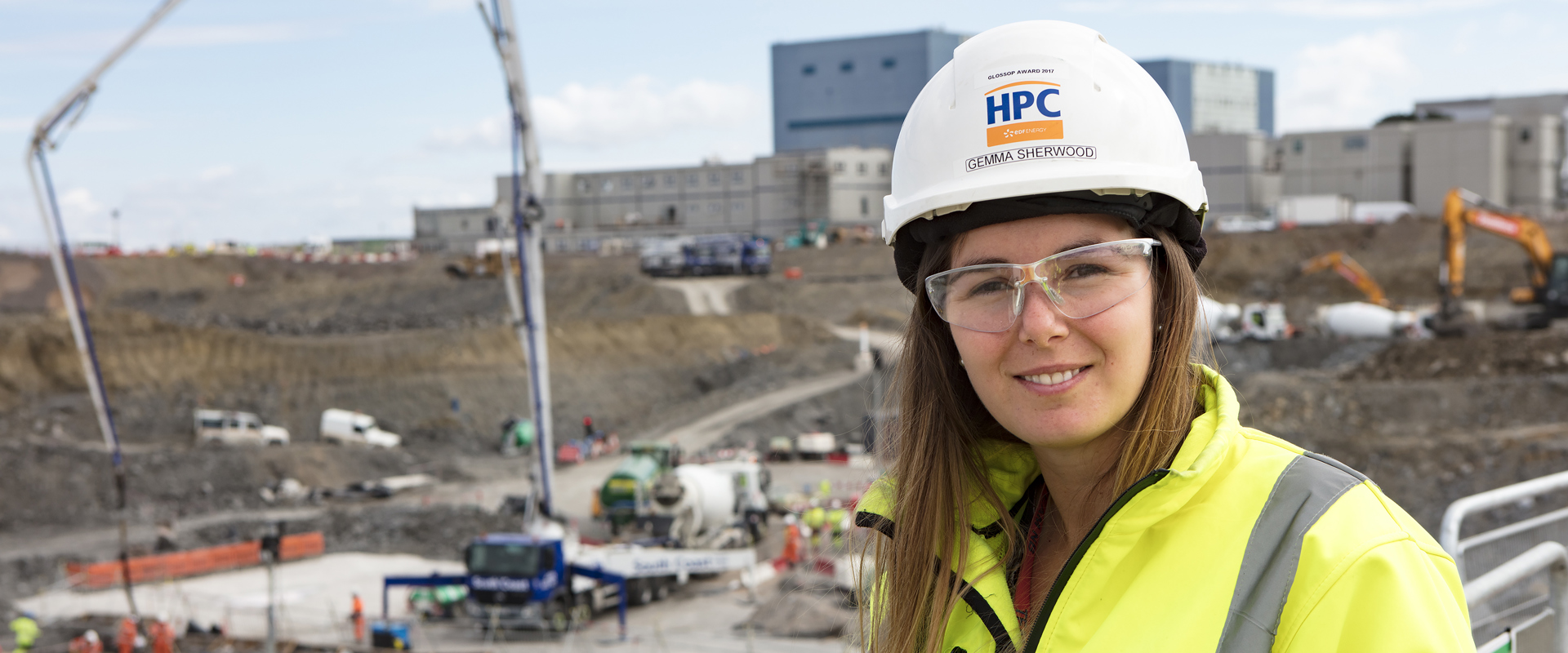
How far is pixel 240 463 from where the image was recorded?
3294cm

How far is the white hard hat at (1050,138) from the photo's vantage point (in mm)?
1962

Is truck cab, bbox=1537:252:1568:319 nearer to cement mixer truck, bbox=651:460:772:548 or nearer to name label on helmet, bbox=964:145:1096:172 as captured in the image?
cement mixer truck, bbox=651:460:772:548

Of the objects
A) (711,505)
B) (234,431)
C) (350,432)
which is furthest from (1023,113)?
(350,432)

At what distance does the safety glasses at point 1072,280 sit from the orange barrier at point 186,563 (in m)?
23.4

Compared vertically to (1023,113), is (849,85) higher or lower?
higher

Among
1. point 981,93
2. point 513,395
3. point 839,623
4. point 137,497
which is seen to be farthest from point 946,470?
point 513,395

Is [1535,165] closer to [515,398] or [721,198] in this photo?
[721,198]

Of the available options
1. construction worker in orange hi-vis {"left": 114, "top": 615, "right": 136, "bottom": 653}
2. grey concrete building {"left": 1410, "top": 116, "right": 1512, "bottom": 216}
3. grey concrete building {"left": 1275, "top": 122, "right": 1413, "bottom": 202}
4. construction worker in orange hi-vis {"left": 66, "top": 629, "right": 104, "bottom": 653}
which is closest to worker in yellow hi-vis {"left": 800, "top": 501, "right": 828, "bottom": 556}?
construction worker in orange hi-vis {"left": 114, "top": 615, "right": 136, "bottom": 653}

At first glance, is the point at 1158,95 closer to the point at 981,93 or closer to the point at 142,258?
the point at 981,93

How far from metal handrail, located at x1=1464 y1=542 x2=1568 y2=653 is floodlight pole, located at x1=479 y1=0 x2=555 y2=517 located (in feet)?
64.3

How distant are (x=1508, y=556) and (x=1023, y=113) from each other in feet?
14.8

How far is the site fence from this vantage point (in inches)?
136

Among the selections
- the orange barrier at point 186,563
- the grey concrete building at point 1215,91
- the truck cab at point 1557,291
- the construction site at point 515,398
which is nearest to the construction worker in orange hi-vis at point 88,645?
the construction site at point 515,398

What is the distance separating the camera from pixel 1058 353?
1.91 m
